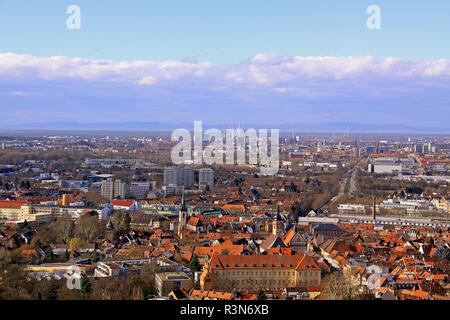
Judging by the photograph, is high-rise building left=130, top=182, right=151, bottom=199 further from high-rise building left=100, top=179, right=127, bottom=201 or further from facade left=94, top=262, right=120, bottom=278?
facade left=94, top=262, right=120, bottom=278

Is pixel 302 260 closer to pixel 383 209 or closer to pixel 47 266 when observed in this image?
pixel 47 266

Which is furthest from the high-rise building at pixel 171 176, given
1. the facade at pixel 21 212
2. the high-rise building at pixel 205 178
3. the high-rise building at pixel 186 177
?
the facade at pixel 21 212

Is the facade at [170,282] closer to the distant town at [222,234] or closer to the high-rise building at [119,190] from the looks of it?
the distant town at [222,234]

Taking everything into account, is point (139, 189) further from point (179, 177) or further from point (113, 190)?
point (179, 177)

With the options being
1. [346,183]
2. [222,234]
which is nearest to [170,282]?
[222,234]

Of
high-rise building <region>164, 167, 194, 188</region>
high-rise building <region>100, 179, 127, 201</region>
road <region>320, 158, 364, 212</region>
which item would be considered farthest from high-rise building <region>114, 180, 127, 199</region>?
road <region>320, 158, 364, 212</region>

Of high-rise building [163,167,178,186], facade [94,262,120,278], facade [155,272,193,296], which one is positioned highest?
facade [155,272,193,296]
